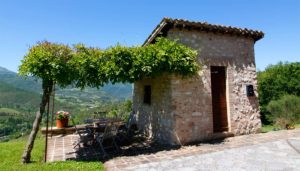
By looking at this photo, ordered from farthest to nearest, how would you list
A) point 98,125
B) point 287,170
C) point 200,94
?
1. point 200,94
2. point 98,125
3. point 287,170

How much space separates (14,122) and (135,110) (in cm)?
6709

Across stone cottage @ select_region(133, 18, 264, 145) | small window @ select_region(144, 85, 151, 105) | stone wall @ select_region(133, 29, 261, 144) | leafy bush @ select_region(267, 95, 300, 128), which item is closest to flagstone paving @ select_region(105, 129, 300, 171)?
stone wall @ select_region(133, 29, 261, 144)

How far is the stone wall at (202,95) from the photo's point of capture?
746cm

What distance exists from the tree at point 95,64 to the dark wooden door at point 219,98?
1.67m

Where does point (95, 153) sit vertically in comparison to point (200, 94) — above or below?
below

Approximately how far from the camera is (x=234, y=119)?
8.41 meters

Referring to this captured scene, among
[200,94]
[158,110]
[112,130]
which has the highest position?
[200,94]

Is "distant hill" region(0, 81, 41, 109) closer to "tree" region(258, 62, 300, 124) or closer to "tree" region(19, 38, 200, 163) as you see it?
"tree" region(258, 62, 300, 124)

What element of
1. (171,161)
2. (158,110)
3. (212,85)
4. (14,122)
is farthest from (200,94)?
(14,122)

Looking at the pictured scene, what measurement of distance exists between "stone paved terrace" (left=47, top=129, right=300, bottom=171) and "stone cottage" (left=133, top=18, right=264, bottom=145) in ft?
2.40

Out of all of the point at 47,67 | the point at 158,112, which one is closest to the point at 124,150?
the point at 158,112

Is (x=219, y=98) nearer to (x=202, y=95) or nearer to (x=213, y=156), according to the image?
(x=202, y=95)

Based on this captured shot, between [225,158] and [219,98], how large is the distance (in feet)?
10.8

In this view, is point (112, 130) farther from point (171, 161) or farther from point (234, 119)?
point (234, 119)
